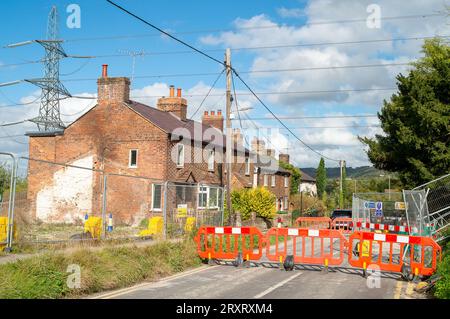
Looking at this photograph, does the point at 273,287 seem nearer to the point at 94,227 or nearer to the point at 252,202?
the point at 94,227

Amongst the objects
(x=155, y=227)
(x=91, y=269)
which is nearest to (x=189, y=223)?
(x=155, y=227)

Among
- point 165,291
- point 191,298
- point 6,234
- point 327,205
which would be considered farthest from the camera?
point 327,205

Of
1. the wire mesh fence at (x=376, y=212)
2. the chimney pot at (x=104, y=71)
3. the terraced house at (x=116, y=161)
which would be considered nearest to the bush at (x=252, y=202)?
the terraced house at (x=116, y=161)

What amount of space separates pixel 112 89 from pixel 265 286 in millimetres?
23202

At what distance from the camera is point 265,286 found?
11.2 m

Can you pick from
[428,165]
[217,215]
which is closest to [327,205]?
[428,165]

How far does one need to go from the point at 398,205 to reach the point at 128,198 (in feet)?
51.4

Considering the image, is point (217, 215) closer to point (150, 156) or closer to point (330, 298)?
point (150, 156)

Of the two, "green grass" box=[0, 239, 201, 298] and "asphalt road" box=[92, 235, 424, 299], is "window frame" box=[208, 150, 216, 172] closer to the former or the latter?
"green grass" box=[0, 239, 201, 298]

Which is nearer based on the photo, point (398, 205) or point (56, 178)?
point (398, 205)

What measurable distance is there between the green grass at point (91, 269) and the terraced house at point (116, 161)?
15.6 m

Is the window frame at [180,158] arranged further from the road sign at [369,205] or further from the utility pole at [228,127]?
the road sign at [369,205]

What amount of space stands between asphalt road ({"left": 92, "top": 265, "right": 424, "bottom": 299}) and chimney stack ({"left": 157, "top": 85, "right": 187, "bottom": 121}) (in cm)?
2509
